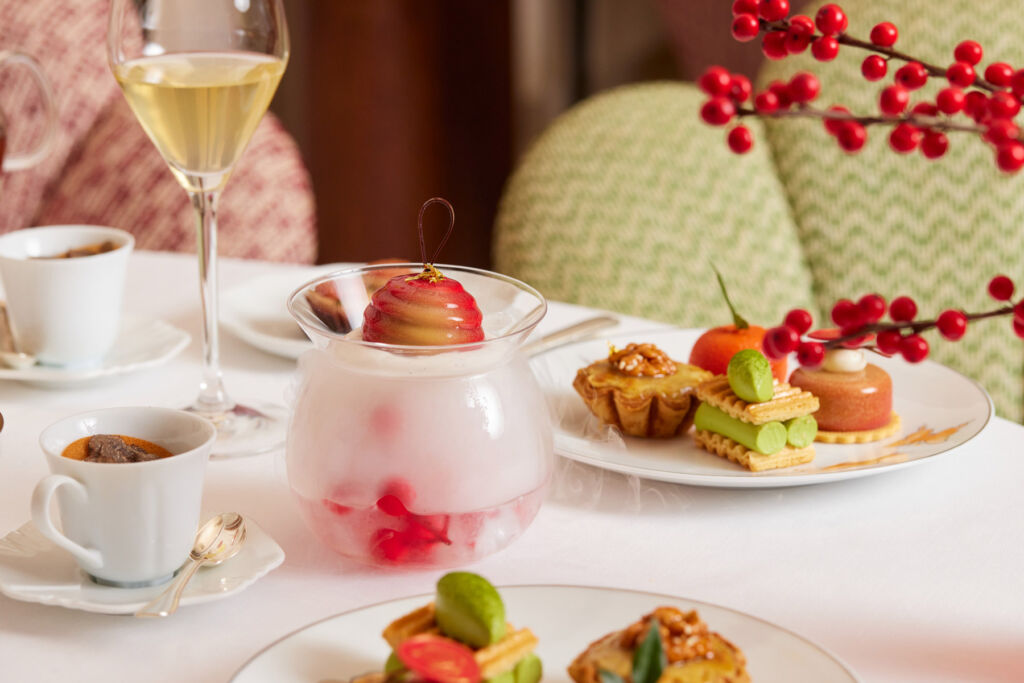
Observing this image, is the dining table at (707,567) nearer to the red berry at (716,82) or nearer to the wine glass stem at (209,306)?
the wine glass stem at (209,306)

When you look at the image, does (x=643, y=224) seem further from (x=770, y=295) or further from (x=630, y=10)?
(x=630, y=10)

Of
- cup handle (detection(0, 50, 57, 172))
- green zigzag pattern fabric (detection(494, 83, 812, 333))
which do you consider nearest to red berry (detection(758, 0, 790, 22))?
cup handle (detection(0, 50, 57, 172))

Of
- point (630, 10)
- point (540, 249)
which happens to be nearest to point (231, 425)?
point (540, 249)

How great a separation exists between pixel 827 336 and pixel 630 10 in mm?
2512

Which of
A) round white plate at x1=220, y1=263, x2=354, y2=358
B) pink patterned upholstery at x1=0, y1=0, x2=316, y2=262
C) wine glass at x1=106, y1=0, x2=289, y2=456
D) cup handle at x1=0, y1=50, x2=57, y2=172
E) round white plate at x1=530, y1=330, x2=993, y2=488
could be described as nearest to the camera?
round white plate at x1=530, y1=330, x2=993, y2=488

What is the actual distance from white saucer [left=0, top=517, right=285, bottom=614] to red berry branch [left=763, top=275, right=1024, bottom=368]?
318mm

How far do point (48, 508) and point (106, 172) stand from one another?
1651mm

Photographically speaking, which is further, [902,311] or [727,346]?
[727,346]

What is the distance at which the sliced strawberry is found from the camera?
1.55 feet

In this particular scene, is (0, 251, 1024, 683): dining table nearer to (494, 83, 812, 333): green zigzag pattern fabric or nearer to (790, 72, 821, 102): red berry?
(790, 72, 821, 102): red berry

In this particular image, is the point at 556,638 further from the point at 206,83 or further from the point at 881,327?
the point at 206,83

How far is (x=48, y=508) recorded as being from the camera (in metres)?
0.62

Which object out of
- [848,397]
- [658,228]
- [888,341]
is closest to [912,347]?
[888,341]

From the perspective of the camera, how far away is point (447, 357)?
66 cm
